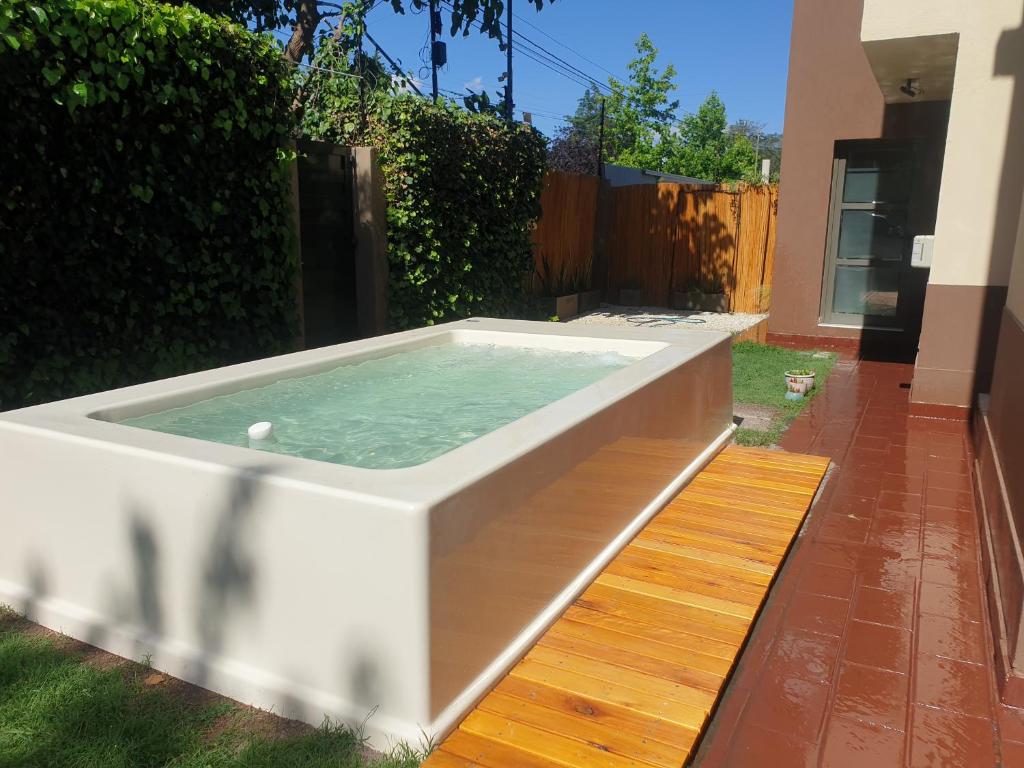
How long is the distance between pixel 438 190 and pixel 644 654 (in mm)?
5410

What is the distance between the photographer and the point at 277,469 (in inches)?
84.3

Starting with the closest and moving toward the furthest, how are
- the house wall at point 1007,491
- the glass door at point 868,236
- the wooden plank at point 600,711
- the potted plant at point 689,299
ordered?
the wooden plank at point 600,711, the house wall at point 1007,491, the glass door at point 868,236, the potted plant at point 689,299

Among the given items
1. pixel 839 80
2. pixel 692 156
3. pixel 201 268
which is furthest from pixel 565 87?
pixel 201 268

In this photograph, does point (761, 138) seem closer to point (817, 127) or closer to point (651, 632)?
point (817, 127)

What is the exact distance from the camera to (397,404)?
4125mm

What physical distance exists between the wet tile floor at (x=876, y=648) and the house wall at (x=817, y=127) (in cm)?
454

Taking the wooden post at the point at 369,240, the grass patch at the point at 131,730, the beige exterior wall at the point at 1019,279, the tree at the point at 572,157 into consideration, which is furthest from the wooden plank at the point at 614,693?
the tree at the point at 572,157

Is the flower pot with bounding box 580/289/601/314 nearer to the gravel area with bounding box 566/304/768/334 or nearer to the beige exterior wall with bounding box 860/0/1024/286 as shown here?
the gravel area with bounding box 566/304/768/334

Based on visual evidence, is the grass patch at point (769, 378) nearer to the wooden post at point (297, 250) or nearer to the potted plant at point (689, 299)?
the potted plant at point (689, 299)

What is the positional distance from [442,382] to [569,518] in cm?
211

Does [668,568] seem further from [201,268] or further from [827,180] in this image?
[827,180]

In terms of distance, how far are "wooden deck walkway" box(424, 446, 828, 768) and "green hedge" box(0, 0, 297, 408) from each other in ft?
9.70

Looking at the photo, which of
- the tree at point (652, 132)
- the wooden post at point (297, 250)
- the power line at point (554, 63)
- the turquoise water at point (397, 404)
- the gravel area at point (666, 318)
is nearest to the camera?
the turquoise water at point (397, 404)

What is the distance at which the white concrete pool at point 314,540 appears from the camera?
196 centimetres
